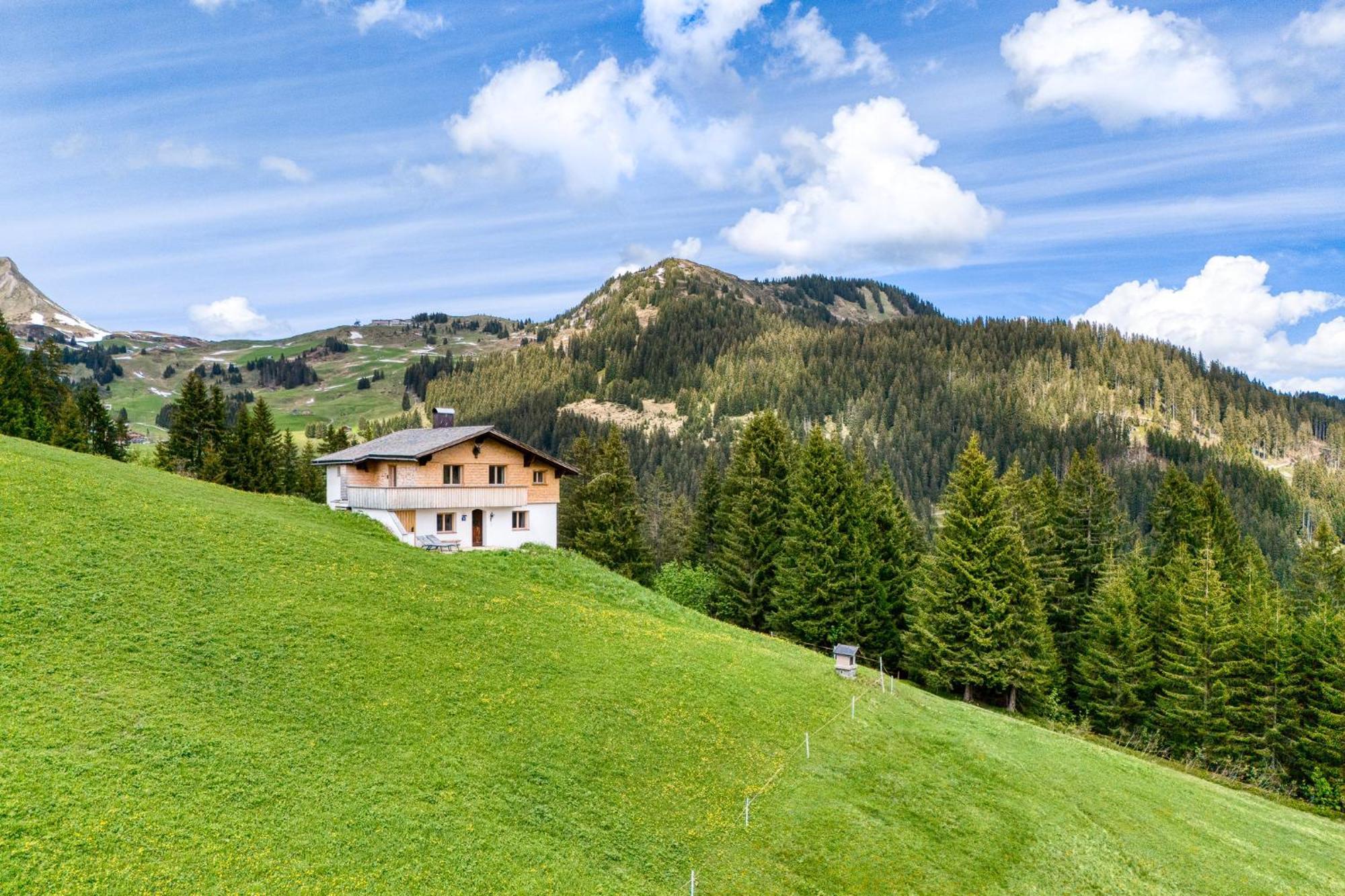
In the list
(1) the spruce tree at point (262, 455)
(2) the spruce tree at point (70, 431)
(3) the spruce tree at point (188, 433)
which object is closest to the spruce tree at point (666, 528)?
(1) the spruce tree at point (262, 455)

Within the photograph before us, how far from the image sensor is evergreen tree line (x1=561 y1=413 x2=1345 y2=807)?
3988cm

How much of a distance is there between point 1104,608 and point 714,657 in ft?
112

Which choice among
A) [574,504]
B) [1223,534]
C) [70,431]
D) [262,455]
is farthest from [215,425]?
[1223,534]

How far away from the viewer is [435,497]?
39.1m

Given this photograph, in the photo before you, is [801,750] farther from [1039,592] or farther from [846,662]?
[1039,592]

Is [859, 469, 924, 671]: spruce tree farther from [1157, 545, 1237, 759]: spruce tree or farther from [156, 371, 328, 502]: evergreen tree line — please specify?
[156, 371, 328, 502]: evergreen tree line

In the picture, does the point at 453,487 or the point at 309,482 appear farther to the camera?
the point at 309,482

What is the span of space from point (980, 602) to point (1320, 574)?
32.7 m

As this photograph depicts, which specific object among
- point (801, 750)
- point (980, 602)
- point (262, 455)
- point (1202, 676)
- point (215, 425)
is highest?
point (215, 425)

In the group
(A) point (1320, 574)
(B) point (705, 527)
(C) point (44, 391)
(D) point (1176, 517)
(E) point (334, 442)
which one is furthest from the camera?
(E) point (334, 442)

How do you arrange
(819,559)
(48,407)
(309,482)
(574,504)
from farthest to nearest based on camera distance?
(309,482)
(48,407)
(574,504)
(819,559)

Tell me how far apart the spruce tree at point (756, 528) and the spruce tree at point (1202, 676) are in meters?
25.4

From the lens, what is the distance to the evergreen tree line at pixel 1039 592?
39.9 meters

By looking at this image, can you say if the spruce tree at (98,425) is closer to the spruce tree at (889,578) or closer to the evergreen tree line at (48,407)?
the evergreen tree line at (48,407)
